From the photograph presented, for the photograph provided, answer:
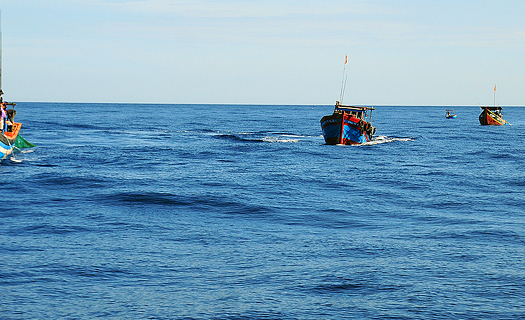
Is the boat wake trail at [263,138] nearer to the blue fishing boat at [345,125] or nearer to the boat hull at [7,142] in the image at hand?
the blue fishing boat at [345,125]

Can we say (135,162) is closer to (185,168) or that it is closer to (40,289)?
(185,168)

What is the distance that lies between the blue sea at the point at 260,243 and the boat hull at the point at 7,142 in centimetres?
225

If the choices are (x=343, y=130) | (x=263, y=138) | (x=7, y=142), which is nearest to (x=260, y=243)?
(x=7, y=142)

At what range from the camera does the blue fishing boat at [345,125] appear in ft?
170

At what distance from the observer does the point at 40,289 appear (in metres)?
12.9

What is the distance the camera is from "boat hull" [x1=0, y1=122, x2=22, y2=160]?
123ft

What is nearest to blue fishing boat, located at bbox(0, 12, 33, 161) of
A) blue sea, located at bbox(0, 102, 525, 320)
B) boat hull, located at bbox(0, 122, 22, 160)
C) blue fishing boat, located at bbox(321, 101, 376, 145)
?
boat hull, located at bbox(0, 122, 22, 160)

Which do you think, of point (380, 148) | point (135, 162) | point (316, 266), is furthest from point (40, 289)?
point (380, 148)

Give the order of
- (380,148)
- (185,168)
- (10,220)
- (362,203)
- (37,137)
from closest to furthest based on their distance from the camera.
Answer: (10,220), (362,203), (185,168), (380,148), (37,137)

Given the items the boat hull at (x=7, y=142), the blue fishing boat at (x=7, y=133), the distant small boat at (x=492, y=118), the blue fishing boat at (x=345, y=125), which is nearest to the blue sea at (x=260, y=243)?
the boat hull at (x=7, y=142)

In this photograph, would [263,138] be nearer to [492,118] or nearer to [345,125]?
[345,125]

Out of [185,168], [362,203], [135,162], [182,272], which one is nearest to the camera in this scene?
[182,272]

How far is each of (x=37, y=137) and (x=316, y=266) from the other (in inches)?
2165

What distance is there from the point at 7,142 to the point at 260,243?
93.1ft
